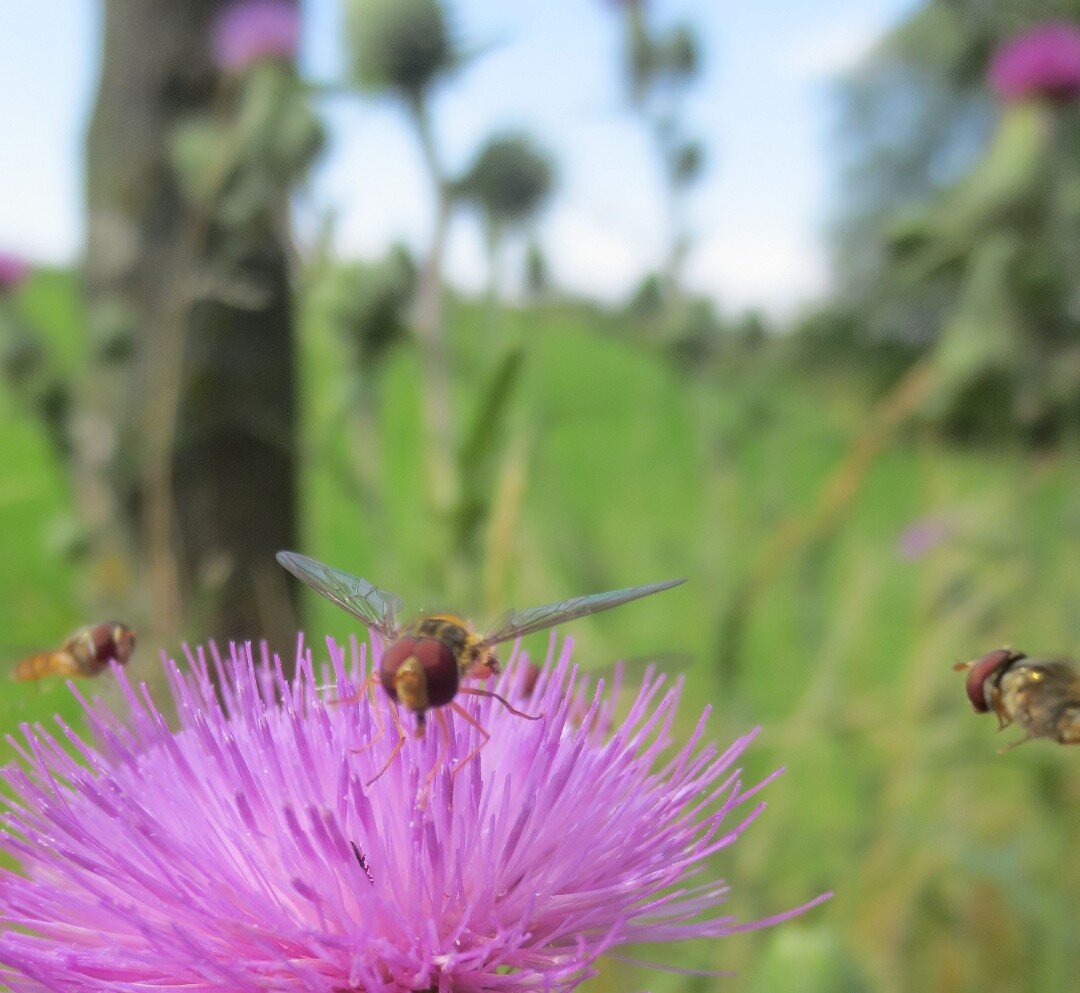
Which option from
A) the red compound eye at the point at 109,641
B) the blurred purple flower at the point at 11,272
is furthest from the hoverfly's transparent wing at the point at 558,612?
the blurred purple flower at the point at 11,272

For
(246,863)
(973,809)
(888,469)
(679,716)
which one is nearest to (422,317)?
(679,716)

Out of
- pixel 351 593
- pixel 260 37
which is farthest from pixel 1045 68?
pixel 351 593

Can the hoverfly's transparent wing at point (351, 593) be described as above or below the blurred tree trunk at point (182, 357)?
below

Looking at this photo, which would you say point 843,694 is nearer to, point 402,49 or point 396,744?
point 402,49

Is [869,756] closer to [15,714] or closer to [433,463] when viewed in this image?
[433,463]

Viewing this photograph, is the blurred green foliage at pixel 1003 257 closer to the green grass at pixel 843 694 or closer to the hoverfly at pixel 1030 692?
the green grass at pixel 843 694

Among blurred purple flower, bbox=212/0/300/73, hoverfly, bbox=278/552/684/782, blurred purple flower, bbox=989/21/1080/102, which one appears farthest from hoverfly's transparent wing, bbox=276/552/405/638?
blurred purple flower, bbox=989/21/1080/102
